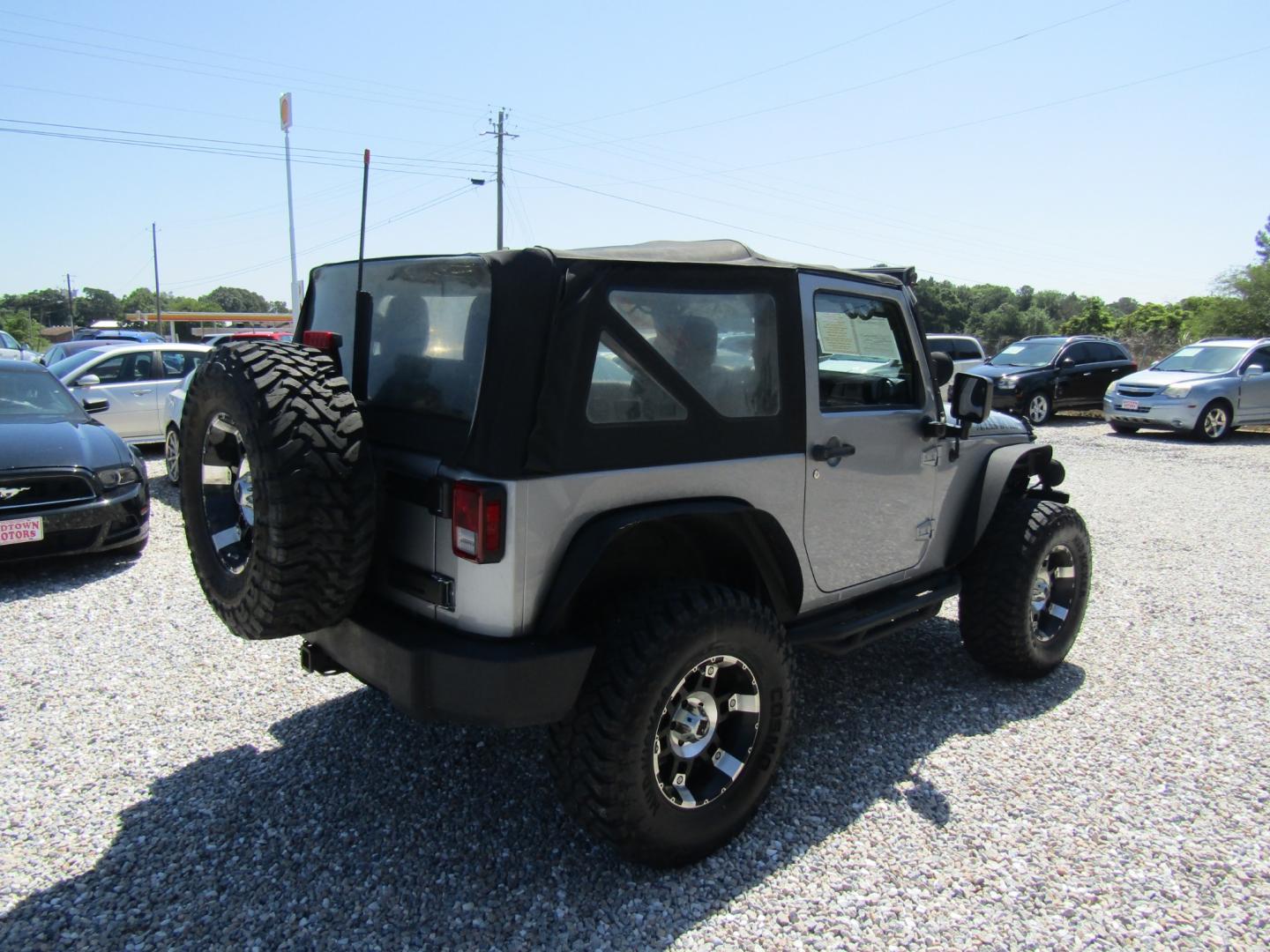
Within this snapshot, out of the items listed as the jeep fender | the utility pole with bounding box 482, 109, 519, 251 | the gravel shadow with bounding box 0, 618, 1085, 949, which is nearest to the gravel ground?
the gravel shadow with bounding box 0, 618, 1085, 949

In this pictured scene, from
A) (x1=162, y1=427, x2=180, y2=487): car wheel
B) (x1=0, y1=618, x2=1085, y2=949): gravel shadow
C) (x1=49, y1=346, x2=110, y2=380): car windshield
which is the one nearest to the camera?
(x1=0, y1=618, x2=1085, y2=949): gravel shadow

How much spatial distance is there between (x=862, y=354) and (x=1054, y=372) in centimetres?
1449

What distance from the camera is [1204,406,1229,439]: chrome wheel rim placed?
14000 millimetres

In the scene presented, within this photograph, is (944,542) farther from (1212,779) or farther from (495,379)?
(495,379)

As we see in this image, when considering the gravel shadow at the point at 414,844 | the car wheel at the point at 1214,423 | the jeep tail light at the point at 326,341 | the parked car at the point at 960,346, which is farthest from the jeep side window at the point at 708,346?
the parked car at the point at 960,346

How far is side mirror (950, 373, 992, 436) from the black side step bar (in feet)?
2.57

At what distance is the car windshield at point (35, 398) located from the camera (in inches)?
236

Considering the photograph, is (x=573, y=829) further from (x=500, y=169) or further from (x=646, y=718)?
(x=500, y=169)

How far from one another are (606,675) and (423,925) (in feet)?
2.91

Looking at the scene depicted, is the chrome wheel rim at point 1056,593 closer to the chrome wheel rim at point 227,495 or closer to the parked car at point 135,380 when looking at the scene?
the chrome wheel rim at point 227,495

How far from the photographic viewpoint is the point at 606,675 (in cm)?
242

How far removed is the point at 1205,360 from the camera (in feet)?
48.3

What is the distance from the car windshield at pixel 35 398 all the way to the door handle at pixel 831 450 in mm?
5705

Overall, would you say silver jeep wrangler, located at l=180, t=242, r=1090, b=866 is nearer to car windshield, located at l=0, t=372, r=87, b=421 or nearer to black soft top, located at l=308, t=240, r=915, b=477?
black soft top, located at l=308, t=240, r=915, b=477
